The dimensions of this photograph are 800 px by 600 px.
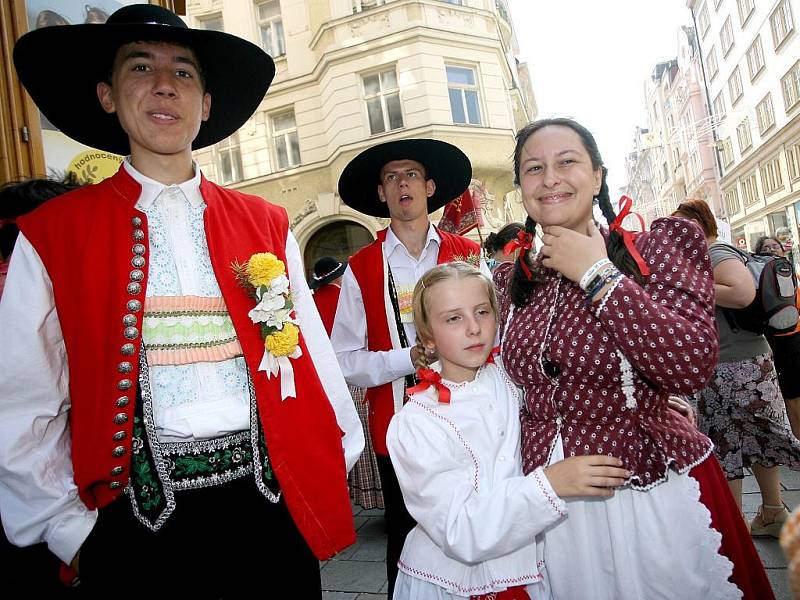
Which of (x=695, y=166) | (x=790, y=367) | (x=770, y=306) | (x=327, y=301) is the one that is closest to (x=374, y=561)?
(x=327, y=301)

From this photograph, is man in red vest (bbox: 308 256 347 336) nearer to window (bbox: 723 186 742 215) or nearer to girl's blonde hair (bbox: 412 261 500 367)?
girl's blonde hair (bbox: 412 261 500 367)

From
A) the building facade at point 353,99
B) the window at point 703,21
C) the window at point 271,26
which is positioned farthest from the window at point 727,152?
the window at point 271,26

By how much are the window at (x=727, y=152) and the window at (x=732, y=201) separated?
1.66m

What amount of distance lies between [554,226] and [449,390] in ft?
2.07

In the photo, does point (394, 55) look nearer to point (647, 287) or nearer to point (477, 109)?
point (477, 109)

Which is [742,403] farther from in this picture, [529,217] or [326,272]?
[326,272]

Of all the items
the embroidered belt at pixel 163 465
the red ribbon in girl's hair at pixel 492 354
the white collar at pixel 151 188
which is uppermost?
the white collar at pixel 151 188

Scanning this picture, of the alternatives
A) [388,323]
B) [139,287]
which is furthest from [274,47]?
[139,287]

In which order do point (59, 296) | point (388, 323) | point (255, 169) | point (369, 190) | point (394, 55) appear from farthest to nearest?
point (255, 169) → point (394, 55) → point (369, 190) → point (388, 323) → point (59, 296)

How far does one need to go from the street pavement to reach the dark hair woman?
1602mm

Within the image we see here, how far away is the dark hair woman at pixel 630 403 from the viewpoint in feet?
4.68

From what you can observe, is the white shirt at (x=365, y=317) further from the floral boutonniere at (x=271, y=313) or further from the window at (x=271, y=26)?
the window at (x=271, y=26)

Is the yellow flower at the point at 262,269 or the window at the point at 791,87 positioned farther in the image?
the window at the point at 791,87

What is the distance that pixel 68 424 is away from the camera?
151 cm
